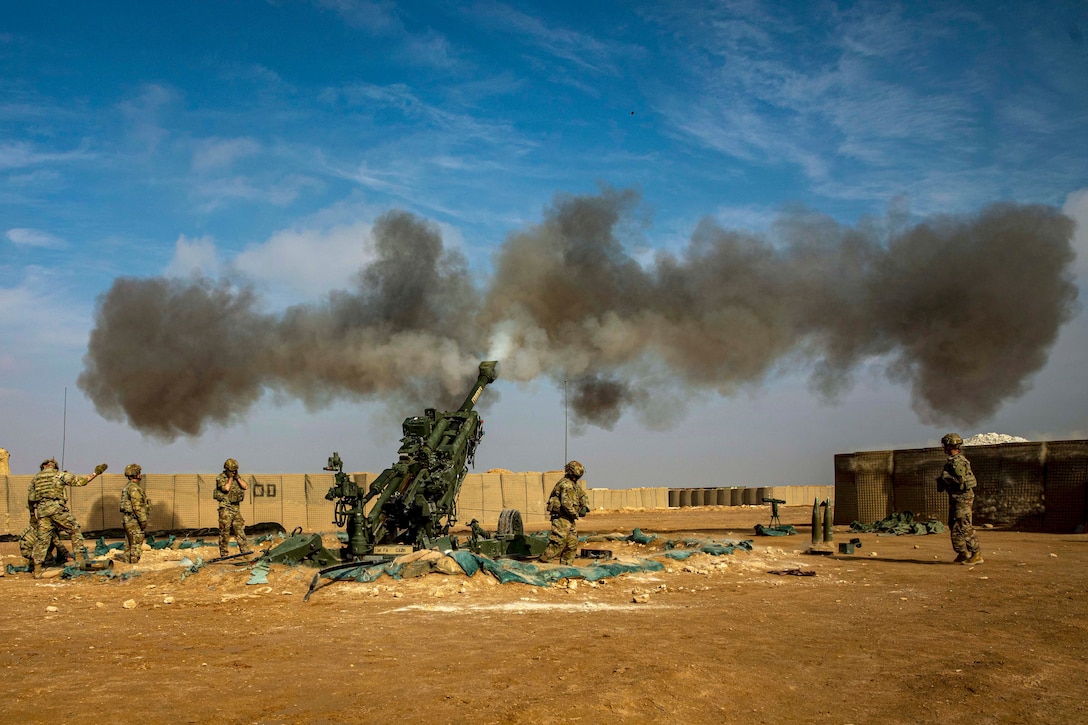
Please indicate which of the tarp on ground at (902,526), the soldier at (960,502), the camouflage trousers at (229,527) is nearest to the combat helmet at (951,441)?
the soldier at (960,502)

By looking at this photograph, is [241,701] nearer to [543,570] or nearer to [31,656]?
[31,656]

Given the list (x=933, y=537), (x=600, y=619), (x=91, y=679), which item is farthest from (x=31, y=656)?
(x=933, y=537)

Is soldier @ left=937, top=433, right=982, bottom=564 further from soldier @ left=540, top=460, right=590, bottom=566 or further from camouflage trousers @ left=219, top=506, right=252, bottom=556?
camouflage trousers @ left=219, top=506, right=252, bottom=556

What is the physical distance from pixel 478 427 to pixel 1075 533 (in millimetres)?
12190

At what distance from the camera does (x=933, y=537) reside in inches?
685

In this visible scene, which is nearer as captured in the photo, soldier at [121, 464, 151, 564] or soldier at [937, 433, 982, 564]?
soldier at [937, 433, 982, 564]

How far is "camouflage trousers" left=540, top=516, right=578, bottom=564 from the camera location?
12.7 meters

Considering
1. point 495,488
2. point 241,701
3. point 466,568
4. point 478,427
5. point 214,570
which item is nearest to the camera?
point 241,701

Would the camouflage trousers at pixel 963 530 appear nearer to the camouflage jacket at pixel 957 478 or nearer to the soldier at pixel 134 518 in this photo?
the camouflage jacket at pixel 957 478

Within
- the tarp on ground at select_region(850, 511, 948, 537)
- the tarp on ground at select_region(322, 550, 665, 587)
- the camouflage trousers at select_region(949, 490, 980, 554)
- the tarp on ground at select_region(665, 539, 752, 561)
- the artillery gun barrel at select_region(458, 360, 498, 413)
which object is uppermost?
the artillery gun barrel at select_region(458, 360, 498, 413)

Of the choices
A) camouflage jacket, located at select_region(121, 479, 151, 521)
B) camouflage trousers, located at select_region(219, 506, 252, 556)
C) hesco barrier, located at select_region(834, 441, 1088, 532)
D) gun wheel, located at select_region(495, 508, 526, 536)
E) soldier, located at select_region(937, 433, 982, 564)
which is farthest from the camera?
hesco barrier, located at select_region(834, 441, 1088, 532)

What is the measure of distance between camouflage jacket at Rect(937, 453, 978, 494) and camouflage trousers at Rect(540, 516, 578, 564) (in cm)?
563

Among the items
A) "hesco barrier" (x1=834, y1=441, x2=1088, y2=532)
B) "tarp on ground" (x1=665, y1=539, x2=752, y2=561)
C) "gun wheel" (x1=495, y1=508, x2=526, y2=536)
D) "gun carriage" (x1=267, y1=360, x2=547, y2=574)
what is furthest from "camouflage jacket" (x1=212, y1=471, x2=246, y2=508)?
"hesco barrier" (x1=834, y1=441, x2=1088, y2=532)

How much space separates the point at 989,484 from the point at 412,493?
13669 millimetres
